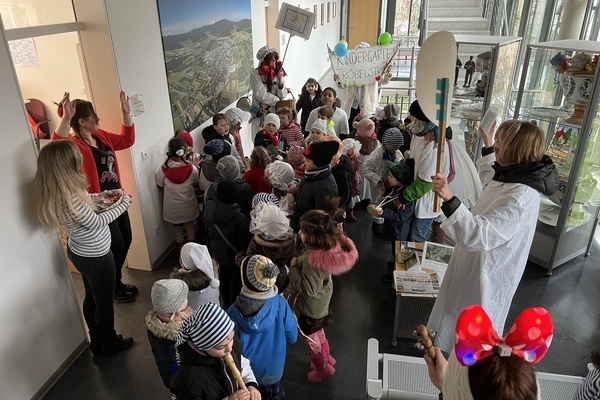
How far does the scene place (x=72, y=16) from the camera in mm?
3439

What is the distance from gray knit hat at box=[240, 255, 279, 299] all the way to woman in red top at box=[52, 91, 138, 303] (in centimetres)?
176

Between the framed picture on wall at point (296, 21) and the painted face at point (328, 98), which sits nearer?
the painted face at point (328, 98)

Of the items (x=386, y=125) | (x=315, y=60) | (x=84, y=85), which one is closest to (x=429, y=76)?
(x=386, y=125)

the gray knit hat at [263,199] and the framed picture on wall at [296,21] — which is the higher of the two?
the framed picture on wall at [296,21]

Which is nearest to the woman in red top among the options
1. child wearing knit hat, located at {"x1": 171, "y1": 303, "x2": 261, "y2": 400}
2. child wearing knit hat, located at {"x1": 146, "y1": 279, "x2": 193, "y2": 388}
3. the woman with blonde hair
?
the woman with blonde hair

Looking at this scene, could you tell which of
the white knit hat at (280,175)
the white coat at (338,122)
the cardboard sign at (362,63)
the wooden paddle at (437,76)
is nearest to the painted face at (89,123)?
the white knit hat at (280,175)

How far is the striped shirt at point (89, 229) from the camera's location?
277cm

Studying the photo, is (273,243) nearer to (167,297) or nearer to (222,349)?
(167,297)

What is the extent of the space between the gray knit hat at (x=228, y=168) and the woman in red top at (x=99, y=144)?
857 mm

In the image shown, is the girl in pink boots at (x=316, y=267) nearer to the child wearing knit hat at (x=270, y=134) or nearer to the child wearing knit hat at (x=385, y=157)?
the child wearing knit hat at (x=385, y=157)

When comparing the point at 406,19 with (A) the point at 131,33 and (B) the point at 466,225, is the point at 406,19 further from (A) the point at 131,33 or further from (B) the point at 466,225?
(B) the point at 466,225

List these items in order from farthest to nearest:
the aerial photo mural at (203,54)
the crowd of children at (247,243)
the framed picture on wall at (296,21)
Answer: the framed picture on wall at (296,21) < the aerial photo mural at (203,54) < the crowd of children at (247,243)

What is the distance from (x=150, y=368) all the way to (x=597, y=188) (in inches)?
177

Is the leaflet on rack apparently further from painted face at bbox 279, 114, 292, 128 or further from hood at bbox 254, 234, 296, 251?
painted face at bbox 279, 114, 292, 128
